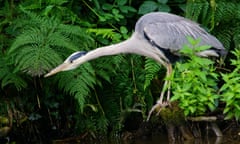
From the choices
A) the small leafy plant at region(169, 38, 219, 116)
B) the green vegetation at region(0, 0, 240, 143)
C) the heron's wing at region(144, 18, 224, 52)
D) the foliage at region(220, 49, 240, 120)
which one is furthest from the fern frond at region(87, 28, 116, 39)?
the foliage at region(220, 49, 240, 120)

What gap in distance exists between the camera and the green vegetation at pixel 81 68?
4602mm

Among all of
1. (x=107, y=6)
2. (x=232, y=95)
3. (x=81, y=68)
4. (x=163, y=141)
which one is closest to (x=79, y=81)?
(x=81, y=68)

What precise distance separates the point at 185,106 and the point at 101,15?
1.58m

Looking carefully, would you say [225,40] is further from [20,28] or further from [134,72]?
[20,28]

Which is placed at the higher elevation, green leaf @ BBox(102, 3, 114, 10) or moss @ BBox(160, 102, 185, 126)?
green leaf @ BBox(102, 3, 114, 10)

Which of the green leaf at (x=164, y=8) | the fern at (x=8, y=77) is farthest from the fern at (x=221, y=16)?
the fern at (x=8, y=77)

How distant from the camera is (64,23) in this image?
16.5 feet

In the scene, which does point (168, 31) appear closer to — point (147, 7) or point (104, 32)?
point (104, 32)

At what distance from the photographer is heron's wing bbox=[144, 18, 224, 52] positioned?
4.30m

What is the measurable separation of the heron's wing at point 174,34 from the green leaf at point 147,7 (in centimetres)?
66

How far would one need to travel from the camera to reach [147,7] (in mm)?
5152

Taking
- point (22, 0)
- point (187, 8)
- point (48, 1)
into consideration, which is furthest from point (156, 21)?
point (22, 0)

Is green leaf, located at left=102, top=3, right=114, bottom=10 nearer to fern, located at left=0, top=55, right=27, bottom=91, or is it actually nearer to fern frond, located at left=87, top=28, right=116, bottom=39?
fern frond, located at left=87, top=28, right=116, bottom=39

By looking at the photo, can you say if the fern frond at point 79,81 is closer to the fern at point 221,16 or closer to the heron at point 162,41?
the heron at point 162,41
